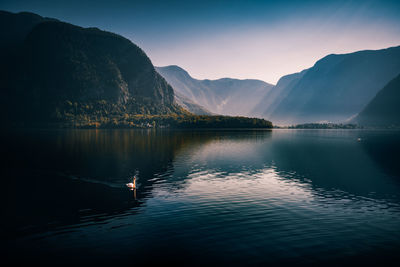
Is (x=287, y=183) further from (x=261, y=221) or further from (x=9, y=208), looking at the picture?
(x=9, y=208)

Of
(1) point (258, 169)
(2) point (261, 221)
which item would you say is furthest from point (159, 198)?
(1) point (258, 169)

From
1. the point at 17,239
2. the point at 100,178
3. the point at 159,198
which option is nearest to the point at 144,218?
the point at 159,198

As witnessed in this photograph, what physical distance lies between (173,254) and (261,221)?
10906mm

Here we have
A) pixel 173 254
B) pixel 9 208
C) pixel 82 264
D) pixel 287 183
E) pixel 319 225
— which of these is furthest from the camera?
pixel 287 183

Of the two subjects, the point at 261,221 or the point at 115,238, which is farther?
the point at 261,221

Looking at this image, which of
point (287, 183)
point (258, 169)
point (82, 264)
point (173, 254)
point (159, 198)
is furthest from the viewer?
point (258, 169)

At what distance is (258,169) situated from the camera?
58.3 meters

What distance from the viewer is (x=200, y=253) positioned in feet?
66.1

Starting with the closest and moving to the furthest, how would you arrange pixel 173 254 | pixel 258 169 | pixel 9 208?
pixel 173 254, pixel 9 208, pixel 258 169

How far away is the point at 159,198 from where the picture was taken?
3456 centimetres

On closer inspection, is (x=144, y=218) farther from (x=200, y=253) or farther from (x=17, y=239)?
(x=17, y=239)

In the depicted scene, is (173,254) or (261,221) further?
(261,221)

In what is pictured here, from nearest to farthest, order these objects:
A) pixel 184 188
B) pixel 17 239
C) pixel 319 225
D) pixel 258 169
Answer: pixel 17 239 < pixel 319 225 < pixel 184 188 < pixel 258 169

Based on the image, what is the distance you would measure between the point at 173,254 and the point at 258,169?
41.4 meters
